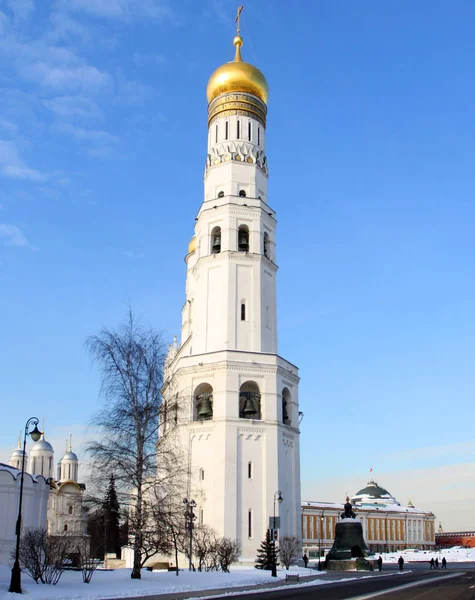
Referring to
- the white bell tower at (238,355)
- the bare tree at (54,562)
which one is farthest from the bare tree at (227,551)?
the bare tree at (54,562)

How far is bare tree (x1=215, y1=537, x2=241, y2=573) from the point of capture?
3034cm

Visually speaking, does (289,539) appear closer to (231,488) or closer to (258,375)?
(231,488)

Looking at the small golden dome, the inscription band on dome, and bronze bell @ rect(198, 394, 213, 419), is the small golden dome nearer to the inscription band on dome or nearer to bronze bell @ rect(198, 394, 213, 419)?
the inscription band on dome

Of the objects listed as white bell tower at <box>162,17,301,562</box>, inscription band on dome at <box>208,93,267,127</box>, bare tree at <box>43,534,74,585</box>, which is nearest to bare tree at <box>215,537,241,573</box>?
white bell tower at <box>162,17,301,562</box>

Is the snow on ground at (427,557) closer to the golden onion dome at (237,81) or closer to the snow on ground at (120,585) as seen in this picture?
the golden onion dome at (237,81)

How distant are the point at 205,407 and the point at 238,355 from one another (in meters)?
3.55

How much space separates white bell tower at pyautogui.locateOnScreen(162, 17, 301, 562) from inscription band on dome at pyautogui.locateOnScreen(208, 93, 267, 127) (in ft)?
0.22

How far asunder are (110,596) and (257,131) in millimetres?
33605

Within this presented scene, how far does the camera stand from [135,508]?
2400cm

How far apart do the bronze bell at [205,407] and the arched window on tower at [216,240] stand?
9.22 metres

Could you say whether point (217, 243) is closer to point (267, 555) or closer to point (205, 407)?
point (205, 407)

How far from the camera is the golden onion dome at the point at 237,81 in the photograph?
4528 centimetres

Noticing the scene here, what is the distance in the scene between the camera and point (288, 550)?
36250 mm

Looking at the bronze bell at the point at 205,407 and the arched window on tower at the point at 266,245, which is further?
the arched window on tower at the point at 266,245
